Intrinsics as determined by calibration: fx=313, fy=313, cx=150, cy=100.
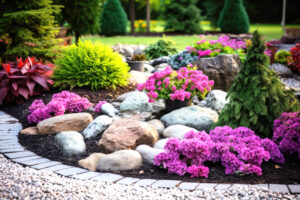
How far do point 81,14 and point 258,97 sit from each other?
24.0 ft

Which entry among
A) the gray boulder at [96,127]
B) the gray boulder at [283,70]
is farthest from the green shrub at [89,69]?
the gray boulder at [283,70]

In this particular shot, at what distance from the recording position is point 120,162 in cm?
344

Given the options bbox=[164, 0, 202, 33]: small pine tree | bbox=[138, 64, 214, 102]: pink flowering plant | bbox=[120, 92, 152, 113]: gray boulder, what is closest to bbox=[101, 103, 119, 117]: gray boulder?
bbox=[120, 92, 152, 113]: gray boulder

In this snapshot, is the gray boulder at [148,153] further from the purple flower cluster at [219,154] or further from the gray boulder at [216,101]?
the gray boulder at [216,101]

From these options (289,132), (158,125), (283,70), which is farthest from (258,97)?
(283,70)

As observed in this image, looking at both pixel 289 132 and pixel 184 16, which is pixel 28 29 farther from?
pixel 184 16

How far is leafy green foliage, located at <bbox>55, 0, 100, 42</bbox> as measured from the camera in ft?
31.6

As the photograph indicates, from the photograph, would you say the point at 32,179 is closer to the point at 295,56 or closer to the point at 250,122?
the point at 250,122

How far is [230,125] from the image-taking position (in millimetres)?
4039

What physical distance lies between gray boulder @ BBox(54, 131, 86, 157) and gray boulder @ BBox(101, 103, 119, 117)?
0.88 metres

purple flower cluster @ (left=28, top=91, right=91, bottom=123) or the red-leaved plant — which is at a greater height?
the red-leaved plant

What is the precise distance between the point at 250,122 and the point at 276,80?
625 millimetres

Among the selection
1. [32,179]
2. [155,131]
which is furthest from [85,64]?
[32,179]

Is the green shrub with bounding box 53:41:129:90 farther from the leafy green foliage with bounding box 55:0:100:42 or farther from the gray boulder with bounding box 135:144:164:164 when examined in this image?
the leafy green foliage with bounding box 55:0:100:42
